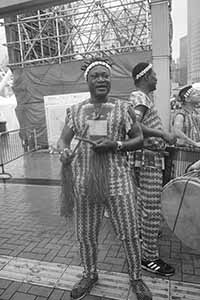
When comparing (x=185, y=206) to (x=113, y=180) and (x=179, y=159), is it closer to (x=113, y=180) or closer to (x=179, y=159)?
(x=179, y=159)

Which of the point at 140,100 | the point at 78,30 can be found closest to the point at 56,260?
the point at 140,100

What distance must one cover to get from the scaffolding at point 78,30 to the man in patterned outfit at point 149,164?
7.21 metres

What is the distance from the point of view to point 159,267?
7.91ft

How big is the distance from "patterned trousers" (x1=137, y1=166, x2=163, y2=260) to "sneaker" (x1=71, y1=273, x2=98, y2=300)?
566 millimetres

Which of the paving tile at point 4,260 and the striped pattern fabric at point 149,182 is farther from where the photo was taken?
the paving tile at point 4,260

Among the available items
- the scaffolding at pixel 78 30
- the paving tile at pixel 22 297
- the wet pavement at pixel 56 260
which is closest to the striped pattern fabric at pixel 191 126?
the wet pavement at pixel 56 260

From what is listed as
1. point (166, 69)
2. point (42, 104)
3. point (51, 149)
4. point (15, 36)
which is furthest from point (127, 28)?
point (166, 69)

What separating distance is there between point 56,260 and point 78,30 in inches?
446

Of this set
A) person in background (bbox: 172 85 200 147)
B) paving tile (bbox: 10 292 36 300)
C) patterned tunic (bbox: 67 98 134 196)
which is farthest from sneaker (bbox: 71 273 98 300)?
person in background (bbox: 172 85 200 147)

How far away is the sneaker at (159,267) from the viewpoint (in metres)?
2.37

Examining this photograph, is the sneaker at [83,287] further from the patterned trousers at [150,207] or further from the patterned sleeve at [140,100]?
the patterned sleeve at [140,100]

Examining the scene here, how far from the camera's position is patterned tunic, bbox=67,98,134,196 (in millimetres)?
1886

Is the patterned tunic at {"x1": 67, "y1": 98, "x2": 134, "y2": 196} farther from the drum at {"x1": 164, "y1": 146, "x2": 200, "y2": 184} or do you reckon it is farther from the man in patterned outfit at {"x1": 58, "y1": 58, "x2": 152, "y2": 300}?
the drum at {"x1": 164, "y1": 146, "x2": 200, "y2": 184}

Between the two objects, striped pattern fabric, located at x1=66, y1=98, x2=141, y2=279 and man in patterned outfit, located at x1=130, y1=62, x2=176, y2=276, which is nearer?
striped pattern fabric, located at x1=66, y1=98, x2=141, y2=279
